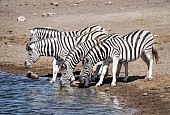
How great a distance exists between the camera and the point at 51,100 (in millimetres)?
12422

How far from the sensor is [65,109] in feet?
37.6

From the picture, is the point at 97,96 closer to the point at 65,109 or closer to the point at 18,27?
the point at 65,109

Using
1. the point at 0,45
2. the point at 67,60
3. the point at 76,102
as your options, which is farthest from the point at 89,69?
the point at 0,45

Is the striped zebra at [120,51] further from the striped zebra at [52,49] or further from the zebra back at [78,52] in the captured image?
the striped zebra at [52,49]

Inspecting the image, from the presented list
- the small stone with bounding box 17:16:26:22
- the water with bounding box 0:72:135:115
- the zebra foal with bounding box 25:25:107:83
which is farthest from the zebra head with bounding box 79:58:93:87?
the small stone with bounding box 17:16:26:22

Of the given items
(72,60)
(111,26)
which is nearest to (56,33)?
(72,60)

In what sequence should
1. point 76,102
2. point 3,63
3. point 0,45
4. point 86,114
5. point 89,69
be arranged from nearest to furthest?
point 86,114 < point 76,102 < point 89,69 < point 3,63 < point 0,45

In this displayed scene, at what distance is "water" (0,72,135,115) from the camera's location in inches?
446

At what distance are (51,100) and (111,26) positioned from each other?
12.6 metres

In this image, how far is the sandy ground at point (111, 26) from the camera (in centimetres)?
1288

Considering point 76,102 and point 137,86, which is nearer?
point 76,102

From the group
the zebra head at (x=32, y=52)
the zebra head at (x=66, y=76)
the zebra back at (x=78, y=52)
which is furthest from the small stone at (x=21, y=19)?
the zebra head at (x=66, y=76)

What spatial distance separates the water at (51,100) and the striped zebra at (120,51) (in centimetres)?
64

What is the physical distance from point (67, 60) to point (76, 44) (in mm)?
1064
